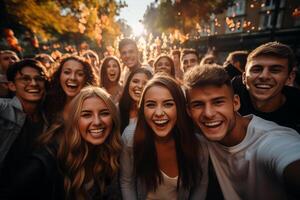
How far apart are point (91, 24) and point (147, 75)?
35.2 feet

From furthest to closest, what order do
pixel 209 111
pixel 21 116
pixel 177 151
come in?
pixel 21 116 < pixel 177 151 < pixel 209 111

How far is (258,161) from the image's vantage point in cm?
206

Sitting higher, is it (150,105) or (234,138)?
(150,105)

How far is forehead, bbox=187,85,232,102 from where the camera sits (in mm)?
2322

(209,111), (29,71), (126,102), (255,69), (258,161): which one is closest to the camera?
(258,161)

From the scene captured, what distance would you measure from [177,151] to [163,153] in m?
0.19

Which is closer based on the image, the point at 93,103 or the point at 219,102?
the point at 219,102

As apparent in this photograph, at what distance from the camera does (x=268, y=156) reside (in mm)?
1925

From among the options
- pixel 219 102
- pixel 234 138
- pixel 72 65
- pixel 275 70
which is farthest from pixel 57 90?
pixel 275 70

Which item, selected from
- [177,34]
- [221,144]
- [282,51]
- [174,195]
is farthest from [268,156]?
[177,34]

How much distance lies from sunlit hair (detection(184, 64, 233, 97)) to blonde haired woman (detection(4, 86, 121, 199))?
1.05 m

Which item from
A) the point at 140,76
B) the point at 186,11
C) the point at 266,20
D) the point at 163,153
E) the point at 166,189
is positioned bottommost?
the point at 166,189

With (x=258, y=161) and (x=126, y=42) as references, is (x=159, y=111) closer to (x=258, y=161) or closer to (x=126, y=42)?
(x=258, y=161)

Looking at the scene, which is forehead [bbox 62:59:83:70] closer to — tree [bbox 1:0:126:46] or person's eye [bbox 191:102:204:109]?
person's eye [bbox 191:102:204:109]
